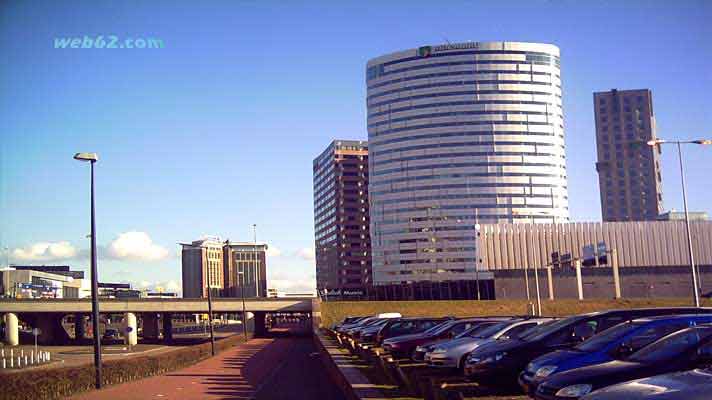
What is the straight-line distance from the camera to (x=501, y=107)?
6447 inches

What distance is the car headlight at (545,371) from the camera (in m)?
11.8

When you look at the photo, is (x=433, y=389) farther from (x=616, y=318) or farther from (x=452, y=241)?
(x=452, y=241)

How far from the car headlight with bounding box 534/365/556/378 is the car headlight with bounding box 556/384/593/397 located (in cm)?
142

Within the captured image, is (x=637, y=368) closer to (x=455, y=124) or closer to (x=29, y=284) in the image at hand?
(x=29, y=284)

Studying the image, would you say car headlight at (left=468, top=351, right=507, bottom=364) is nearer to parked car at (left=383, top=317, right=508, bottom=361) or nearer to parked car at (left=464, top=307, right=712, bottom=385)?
parked car at (left=464, top=307, right=712, bottom=385)

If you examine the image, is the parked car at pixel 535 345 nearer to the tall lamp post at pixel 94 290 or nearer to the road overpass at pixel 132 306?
the tall lamp post at pixel 94 290

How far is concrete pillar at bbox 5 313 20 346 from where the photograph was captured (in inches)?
3403

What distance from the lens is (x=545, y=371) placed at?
1195 cm

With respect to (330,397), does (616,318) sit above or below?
above

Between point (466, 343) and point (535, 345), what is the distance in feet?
12.1

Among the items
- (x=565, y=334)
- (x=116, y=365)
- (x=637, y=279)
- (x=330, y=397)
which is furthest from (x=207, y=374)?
(x=637, y=279)

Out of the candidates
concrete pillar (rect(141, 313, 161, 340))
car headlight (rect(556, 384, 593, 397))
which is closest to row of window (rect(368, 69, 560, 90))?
concrete pillar (rect(141, 313, 161, 340))

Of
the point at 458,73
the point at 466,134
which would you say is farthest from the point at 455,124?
the point at 458,73

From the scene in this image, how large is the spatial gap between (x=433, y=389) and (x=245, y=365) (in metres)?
25.4
